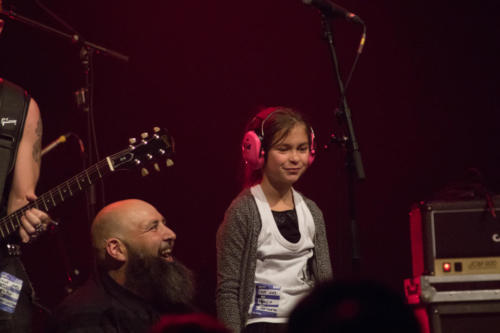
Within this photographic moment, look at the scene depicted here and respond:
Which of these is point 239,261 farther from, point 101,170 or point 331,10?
point 331,10

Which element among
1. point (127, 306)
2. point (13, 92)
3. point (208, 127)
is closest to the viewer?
point (127, 306)

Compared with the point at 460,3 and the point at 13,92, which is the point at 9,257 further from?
the point at 460,3

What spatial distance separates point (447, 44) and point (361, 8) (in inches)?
28.7

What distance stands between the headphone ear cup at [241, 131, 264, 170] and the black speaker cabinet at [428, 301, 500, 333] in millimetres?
1230

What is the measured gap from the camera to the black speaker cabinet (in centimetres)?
369

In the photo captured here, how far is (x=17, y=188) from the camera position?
342cm

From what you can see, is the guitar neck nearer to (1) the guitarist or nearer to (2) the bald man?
(1) the guitarist

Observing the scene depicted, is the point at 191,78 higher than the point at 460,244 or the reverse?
higher

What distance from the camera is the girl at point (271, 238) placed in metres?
3.43

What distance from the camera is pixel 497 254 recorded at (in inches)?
148

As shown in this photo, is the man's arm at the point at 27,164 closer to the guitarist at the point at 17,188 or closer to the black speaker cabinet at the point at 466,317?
the guitarist at the point at 17,188

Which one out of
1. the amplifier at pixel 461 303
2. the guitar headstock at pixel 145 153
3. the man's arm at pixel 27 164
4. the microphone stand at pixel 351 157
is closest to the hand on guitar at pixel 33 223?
the man's arm at pixel 27 164

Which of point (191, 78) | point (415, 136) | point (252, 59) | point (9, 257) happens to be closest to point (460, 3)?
point (415, 136)

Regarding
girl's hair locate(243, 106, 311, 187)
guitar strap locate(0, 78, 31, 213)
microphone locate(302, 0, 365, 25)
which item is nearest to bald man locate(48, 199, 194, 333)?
guitar strap locate(0, 78, 31, 213)
